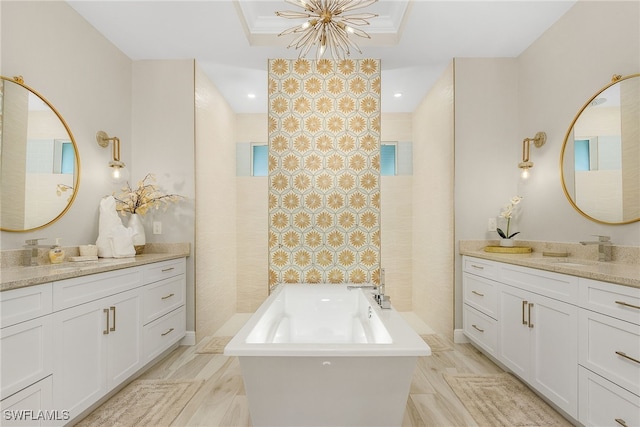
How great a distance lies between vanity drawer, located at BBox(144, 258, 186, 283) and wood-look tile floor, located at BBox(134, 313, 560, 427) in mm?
693

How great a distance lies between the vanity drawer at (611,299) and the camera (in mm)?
1483

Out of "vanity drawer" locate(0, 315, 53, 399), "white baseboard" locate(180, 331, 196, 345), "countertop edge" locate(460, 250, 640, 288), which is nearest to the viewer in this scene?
"vanity drawer" locate(0, 315, 53, 399)

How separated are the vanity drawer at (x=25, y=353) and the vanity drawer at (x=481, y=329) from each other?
9.24ft

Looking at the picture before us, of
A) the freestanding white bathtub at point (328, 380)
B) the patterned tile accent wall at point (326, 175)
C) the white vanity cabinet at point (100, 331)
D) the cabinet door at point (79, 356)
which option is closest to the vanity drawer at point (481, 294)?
→ the patterned tile accent wall at point (326, 175)

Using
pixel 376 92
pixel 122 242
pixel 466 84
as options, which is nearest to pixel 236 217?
pixel 122 242

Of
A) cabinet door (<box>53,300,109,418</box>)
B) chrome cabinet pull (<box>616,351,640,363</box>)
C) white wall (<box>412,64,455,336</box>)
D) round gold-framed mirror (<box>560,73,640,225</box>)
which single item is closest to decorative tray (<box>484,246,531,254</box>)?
white wall (<box>412,64,455,336</box>)

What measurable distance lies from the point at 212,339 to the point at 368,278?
5.31 feet

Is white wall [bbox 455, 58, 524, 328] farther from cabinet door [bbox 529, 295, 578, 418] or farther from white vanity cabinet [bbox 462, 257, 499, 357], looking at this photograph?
cabinet door [bbox 529, 295, 578, 418]

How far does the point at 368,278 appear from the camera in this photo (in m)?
3.11

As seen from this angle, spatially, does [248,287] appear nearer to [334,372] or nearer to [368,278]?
[368,278]

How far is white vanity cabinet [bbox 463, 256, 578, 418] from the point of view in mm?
1869

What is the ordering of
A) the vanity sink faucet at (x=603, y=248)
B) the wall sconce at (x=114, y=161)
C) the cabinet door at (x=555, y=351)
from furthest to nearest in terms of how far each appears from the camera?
the wall sconce at (x=114, y=161) < the vanity sink faucet at (x=603, y=248) < the cabinet door at (x=555, y=351)

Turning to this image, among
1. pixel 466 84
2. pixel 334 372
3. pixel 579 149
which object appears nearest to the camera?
pixel 334 372

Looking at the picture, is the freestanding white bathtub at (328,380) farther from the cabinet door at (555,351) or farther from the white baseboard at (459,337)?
the white baseboard at (459,337)
